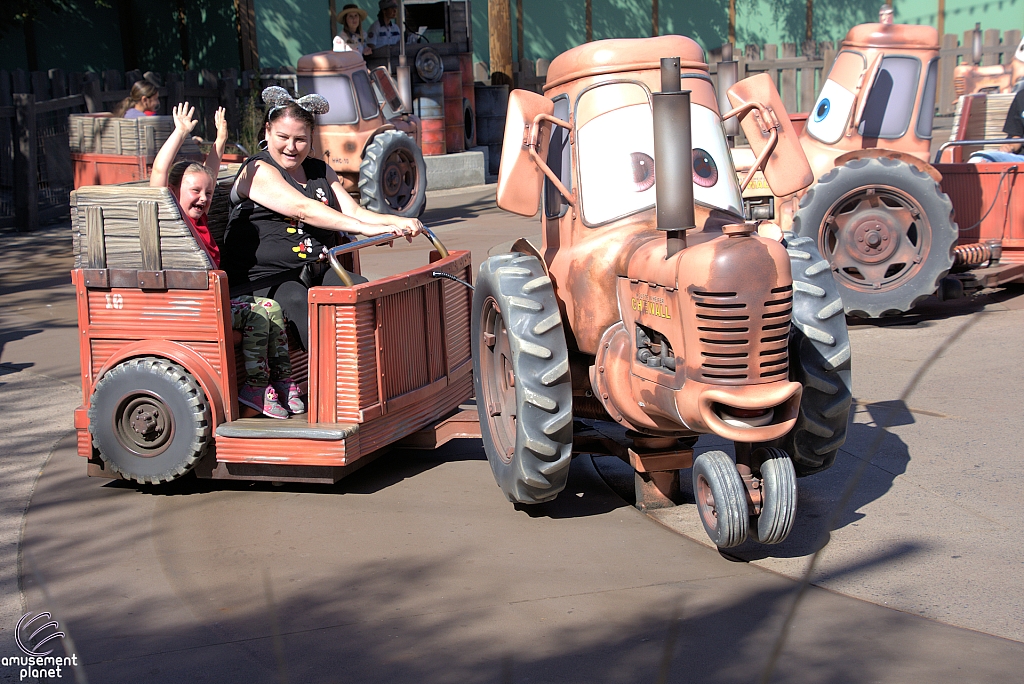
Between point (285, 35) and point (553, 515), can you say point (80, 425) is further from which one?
point (285, 35)

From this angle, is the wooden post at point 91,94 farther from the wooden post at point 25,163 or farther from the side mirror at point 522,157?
the side mirror at point 522,157

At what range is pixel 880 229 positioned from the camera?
25.7 ft

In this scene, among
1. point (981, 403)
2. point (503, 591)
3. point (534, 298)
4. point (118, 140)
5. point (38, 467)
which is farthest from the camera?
point (118, 140)

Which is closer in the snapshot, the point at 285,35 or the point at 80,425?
the point at 80,425

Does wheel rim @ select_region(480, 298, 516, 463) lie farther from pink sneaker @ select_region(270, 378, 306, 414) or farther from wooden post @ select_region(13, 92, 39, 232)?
wooden post @ select_region(13, 92, 39, 232)

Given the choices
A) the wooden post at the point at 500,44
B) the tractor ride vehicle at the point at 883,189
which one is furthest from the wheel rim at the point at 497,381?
the wooden post at the point at 500,44

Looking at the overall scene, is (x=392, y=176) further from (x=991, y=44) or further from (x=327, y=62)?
(x=991, y=44)

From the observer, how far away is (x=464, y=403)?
20.7ft

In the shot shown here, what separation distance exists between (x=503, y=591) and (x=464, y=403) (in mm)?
2400

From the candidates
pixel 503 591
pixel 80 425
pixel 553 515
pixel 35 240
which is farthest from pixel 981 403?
pixel 35 240

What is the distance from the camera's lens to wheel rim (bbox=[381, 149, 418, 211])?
12688mm

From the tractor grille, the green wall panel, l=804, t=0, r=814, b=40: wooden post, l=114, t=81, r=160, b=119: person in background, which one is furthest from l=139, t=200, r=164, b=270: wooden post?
l=804, t=0, r=814, b=40: wooden post

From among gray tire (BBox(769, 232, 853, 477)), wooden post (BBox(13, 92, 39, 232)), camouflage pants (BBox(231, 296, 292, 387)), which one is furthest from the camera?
wooden post (BBox(13, 92, 39, 232))

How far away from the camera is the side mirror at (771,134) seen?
4605mm
